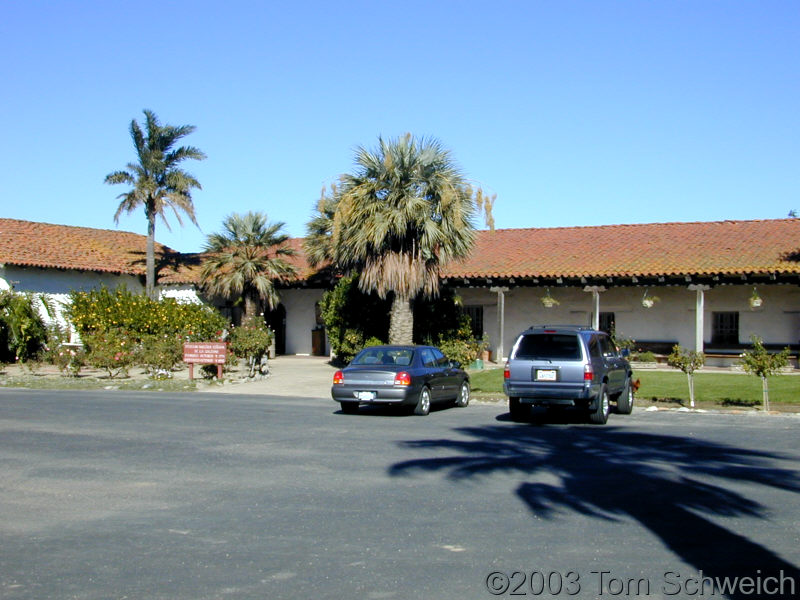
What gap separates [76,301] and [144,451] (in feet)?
76.3

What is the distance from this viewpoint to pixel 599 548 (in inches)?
283

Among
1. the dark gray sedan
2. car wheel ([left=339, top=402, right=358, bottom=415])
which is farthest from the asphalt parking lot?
car wheel ([left=339, top=402, right=358, bottom=415])

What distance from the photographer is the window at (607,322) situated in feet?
108

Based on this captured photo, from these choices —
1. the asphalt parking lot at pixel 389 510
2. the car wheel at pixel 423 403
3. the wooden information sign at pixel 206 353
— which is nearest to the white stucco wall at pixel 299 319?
the wooden information sign at pixel 206 353

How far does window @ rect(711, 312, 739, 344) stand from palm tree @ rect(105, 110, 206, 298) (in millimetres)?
20987

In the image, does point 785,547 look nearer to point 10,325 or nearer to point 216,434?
point 216,434

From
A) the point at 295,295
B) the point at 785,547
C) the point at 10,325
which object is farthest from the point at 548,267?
the point at 785,547

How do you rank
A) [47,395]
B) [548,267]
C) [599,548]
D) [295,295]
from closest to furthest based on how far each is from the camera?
1. [599,548]
2. [47,395]
3. [548,267]
4. [295,295]

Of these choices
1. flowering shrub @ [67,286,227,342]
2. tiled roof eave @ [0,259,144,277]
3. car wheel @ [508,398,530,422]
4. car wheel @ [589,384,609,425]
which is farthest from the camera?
tiled roof eave @ [0,259,144,277]

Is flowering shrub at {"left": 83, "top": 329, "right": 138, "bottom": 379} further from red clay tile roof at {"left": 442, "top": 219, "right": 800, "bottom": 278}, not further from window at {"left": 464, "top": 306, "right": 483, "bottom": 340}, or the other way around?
window at {"left": 464, "top": 306, "right": 483, "bottom": 340}

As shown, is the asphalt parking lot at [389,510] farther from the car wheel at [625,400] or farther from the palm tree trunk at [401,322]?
the palm tree trunk at [401,322]

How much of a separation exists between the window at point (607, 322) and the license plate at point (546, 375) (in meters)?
17.4

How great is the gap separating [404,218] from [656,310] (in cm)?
1138

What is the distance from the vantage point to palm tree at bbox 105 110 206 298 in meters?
36.8
